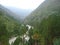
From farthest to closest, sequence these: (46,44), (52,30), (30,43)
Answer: (30,43) < (46,44) < (52,30)

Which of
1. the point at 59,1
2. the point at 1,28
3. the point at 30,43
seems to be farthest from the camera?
the point at 59,1

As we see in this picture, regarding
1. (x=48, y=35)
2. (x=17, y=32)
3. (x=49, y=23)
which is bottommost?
(x=17, y=32)

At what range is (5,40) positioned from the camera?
62.5 feet

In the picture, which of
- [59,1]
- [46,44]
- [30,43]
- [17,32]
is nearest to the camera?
[46,44]

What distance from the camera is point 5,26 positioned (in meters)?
18.8

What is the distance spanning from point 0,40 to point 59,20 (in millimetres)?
11172

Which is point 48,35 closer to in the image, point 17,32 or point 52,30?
point 52,30

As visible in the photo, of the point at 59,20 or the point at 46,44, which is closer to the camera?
the point at 59,20

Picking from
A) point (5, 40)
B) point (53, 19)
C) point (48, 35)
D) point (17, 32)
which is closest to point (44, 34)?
point (48, 35)

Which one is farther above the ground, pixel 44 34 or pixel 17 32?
pixel 44 34

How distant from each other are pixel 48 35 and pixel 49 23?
178cm

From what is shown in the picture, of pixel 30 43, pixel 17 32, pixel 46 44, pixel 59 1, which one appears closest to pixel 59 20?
pixel 46 44

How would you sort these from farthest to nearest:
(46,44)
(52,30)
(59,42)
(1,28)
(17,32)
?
(17,32) < (46,44) < (52,30) < (59,42) < (1,28)

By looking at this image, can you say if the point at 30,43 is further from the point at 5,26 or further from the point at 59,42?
the point at 5,26
